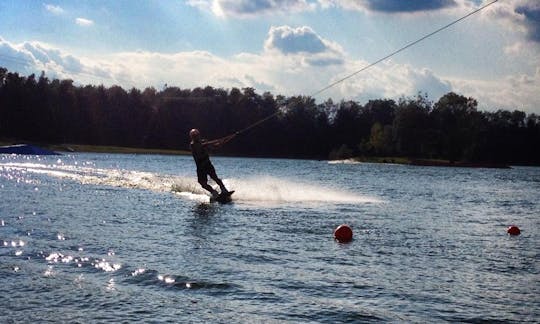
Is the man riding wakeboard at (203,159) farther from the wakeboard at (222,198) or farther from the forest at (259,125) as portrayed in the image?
the forest at (259,125)

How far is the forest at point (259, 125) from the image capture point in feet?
359

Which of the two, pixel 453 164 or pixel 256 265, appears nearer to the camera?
pixel 256 265

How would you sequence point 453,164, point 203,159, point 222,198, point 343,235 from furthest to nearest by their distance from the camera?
1. point 453,164
2. point 203,159
3. point 222,198
4. point 343,235

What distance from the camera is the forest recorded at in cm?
10956

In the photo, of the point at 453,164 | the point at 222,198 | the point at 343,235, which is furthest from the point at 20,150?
the point at 453,164

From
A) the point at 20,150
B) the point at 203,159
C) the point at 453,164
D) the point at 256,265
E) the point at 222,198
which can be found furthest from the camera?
the point at 453,164

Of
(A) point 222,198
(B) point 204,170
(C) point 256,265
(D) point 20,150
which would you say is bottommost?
(C) point 256,265

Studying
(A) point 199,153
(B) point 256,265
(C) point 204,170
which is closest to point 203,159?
(A) point 199,153

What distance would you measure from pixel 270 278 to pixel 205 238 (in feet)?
13.6

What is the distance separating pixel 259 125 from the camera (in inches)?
5492

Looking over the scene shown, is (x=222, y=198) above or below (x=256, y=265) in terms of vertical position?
above

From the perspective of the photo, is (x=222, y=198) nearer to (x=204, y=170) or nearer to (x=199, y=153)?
(x=204, y=170)

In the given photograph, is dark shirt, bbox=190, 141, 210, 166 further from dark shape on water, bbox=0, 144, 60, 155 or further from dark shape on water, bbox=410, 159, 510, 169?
dark shape on water, bbox=410, 159, 510, 169

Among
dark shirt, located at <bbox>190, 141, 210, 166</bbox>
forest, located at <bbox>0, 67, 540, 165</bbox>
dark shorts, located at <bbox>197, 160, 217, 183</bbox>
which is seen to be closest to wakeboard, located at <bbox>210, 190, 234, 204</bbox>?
dark shorts, located at <bbox>197, 160, 217, 183</bbox>
